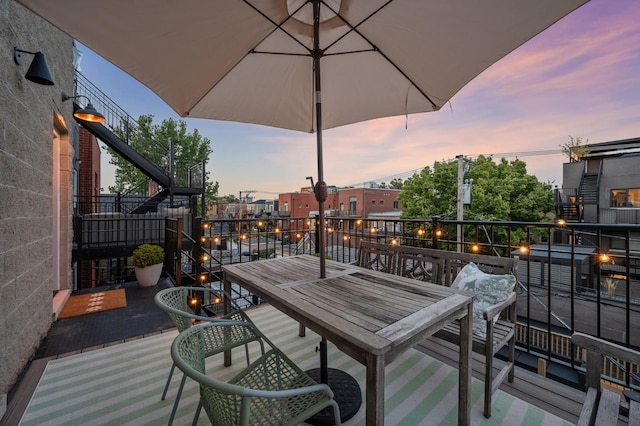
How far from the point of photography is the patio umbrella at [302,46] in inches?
56.0

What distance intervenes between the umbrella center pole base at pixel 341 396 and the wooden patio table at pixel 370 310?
0.62 meters

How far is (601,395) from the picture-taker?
1.28 meters

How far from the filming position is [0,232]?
5.82ft

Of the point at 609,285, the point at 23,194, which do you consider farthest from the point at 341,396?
the point at 609,285

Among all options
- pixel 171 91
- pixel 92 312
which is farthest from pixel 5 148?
pixel 92 312

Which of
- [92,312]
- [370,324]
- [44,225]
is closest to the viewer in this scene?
[370,324]

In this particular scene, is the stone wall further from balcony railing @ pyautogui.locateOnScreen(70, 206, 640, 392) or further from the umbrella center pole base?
the umbrella center pole base

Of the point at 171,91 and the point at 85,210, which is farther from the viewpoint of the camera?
the point at 85,210

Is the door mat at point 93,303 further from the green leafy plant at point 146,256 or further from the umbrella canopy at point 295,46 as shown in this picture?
the umbrella canopy at point 295,46

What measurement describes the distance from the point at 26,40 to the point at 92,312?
3157mm

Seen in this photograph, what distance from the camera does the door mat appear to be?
3.55 meters

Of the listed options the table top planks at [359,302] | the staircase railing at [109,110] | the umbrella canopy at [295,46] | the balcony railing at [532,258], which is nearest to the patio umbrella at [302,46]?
the umbrella canopy at [295,46]

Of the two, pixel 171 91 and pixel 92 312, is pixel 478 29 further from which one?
pixel 92 312

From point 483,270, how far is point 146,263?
5198 millimetres
